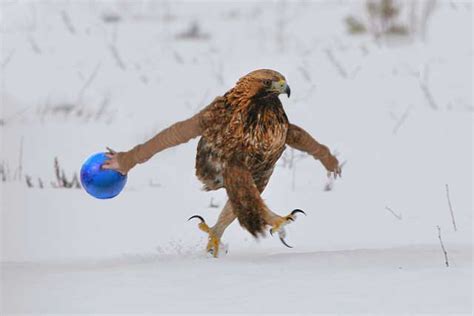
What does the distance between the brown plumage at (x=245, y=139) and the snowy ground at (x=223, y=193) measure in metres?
0.23

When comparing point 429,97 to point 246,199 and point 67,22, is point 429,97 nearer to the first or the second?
point 67,22

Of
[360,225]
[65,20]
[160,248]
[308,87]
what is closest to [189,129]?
[160,248]

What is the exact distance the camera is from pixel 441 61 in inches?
385

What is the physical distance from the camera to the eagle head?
3700 millimetres

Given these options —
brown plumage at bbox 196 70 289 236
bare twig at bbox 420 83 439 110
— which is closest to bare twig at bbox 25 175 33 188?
brown plumage at bbox 196 70 289 236

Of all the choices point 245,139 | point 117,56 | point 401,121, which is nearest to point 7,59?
point 117,56

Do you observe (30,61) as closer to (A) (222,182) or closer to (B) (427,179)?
(B) (427,179)

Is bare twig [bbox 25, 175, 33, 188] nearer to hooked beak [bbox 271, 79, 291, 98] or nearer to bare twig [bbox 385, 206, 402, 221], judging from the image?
bare twig [bbox 385, 206, 402, 221]

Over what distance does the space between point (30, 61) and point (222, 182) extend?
6050mm

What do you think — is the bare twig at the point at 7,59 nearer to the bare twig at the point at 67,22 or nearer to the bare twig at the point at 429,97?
the bare twig at the point at 67,22

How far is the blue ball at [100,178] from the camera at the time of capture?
14.0ft

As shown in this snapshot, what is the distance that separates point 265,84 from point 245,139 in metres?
0.22

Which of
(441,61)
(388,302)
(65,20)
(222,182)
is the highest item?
(65,20)

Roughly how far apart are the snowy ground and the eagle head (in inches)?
25.3
